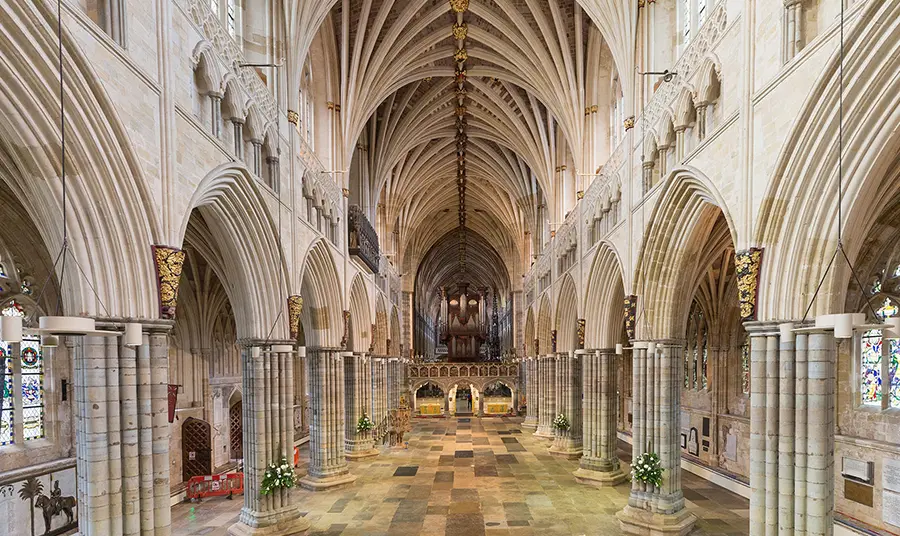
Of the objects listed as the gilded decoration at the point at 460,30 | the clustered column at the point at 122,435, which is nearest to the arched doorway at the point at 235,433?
the clustered column at the point at 122,435

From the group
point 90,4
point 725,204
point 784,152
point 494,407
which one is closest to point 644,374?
point 725,204

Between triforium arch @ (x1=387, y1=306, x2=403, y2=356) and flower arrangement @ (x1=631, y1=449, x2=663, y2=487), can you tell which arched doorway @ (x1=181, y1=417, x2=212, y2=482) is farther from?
triforium arch @ (x1=387, y1=306, x2=403, y2=356)

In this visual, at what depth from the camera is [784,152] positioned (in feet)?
24.4

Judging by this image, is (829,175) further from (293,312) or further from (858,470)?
(293,312)

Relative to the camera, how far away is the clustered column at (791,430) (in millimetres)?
7234

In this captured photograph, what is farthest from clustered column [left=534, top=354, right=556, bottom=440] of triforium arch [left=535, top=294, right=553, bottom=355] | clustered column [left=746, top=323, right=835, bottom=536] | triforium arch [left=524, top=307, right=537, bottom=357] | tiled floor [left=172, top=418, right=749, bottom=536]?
clustered column [left=746, top=323, right=835, bottom=536]

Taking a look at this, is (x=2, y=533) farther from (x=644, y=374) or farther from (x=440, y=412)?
(x=440, y=412)

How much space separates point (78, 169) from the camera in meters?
6.63

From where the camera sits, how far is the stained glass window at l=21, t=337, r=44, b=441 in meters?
12.9

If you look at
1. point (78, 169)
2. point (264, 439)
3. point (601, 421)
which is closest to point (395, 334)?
point (601, 421)

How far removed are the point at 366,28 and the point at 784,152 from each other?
1665 cm

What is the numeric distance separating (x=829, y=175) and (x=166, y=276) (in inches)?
378

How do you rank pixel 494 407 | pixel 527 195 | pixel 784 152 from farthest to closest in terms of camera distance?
pixel 494 407 < pixel 527 195 < pixel 784 152

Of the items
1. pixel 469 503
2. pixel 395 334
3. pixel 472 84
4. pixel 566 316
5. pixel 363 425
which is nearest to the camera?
pixel 469 503
